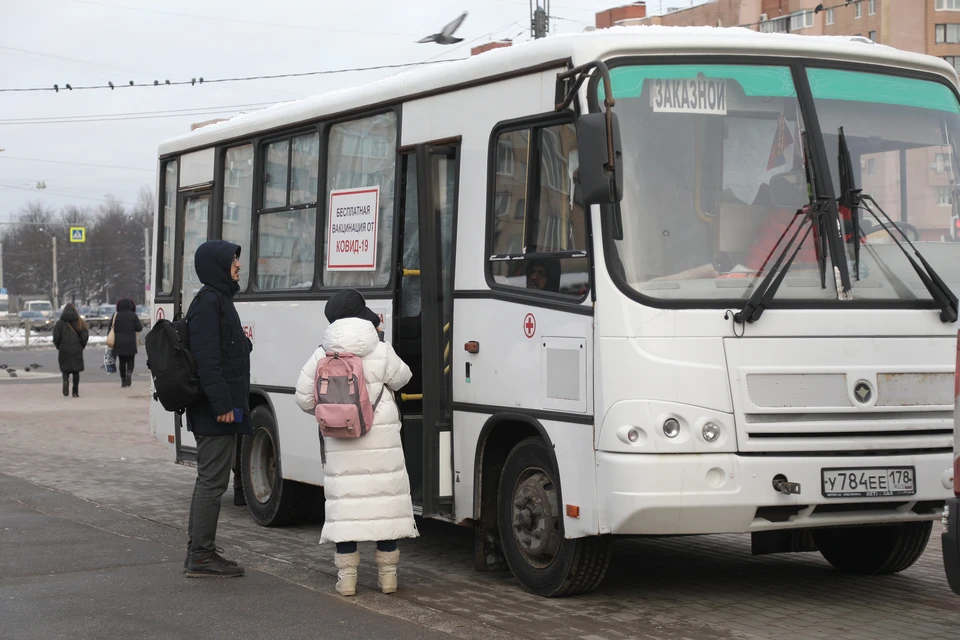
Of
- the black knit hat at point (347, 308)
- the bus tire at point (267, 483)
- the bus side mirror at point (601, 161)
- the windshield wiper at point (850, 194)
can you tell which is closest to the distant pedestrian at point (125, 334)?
the bus tire at point (267, 483)

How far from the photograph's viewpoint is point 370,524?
310 inches

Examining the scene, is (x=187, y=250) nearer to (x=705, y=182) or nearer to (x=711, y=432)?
(x=705, y=182)

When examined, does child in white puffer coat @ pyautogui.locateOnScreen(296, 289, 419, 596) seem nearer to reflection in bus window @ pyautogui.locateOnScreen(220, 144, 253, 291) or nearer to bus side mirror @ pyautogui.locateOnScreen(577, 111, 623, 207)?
bus side mirror @ pyautogui.locateOnScreen(577, 111, 623, 207)

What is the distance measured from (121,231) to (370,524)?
4793 inches

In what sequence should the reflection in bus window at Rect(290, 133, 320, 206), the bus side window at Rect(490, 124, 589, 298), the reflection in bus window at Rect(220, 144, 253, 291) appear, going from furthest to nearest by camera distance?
1. the reflection in bus window at Rect(220, 144, 253, 291)
2. the reflection in bus window at Rect(290, 133, 320, 206)
3. the bus side window at Rect(490, 124, 589, 298)

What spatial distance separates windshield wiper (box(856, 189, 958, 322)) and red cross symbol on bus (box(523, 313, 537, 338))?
1816 millimetres

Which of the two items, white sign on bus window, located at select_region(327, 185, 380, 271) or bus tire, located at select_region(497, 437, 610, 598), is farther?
white sign on bus window, located at select_region(327, 185, 380, 271)

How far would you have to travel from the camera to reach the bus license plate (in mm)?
7113

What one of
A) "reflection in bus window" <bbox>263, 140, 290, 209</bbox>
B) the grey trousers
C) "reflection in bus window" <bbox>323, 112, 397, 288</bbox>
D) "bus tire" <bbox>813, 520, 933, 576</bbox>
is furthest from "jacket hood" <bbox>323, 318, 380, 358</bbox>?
"reflection in bus window" <bbox>263, 140, 290, 209</bbox>

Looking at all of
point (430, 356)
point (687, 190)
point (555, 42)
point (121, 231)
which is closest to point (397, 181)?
point (430, 356)

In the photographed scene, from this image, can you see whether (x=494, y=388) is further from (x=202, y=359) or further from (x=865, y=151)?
(x=865, y=151)

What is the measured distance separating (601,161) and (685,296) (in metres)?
0.80

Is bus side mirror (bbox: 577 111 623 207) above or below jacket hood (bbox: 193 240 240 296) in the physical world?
above

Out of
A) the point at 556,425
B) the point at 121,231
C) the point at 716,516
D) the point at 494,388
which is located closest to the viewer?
the point at 716,516
